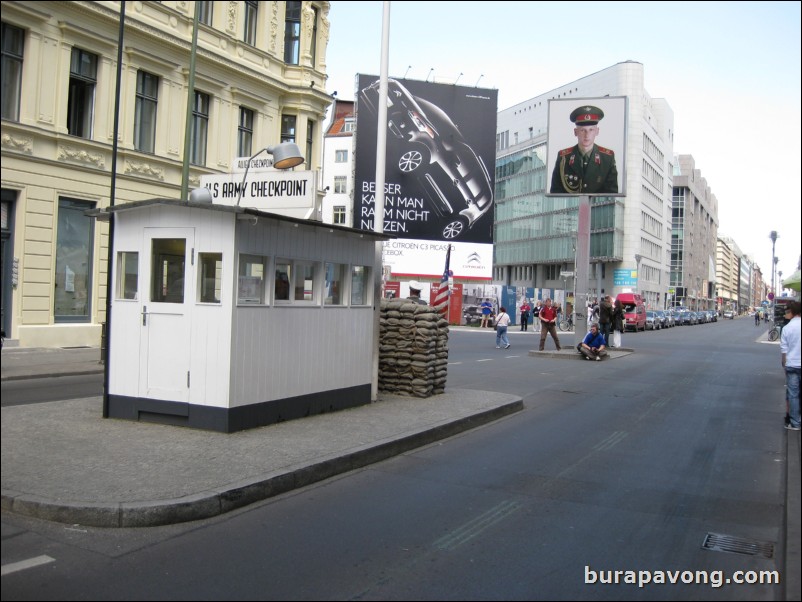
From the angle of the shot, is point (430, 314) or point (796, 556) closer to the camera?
point (796, 556)

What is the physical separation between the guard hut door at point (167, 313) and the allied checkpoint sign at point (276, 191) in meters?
1.89

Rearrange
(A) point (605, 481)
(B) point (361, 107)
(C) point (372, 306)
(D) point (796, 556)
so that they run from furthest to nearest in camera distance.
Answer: (B) point (361, 107), (C) point (372, 306), (A) point (605, 481), (D) point (796, 556)

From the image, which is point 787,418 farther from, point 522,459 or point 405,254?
point 405,254

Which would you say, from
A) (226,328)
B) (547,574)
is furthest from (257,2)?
(547,574)

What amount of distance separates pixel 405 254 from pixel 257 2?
81.7 ft

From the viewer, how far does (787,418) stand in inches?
Result: 404

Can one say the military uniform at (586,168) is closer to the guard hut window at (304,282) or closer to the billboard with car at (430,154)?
the billboard with car at (430,154)

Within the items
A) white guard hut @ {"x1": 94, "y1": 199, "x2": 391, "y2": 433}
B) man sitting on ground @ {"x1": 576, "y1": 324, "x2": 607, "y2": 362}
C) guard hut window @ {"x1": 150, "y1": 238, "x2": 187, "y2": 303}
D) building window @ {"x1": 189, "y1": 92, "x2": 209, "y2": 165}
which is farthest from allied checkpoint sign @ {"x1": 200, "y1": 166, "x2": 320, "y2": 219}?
building window @ {"x1": 189, "y1": 92, "x2": 209, "y2": 165}

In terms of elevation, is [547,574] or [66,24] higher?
[66,24]

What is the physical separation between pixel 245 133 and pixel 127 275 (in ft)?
64.0

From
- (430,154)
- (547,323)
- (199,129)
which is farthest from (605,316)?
(430,154)

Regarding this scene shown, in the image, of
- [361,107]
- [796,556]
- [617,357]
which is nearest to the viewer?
[796,556]

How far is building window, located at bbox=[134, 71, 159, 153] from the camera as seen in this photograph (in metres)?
22.0

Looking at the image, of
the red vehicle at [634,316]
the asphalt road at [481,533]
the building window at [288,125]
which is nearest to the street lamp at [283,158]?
the asphalt road at [481,533]
